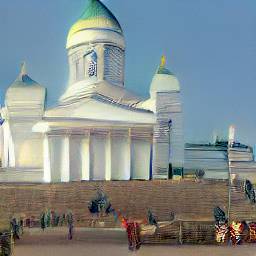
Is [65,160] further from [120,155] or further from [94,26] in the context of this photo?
[94,26]

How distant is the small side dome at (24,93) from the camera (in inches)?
243

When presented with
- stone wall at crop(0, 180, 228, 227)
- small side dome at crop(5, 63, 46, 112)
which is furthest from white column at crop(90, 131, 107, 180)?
small side dome at crop(5, 63, 46, 112)

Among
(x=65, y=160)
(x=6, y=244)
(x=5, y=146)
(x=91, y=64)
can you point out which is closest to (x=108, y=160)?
(x=65, y=160)

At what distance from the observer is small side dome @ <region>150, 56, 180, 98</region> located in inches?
242

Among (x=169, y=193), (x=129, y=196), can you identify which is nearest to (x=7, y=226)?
(x=129, y=196)

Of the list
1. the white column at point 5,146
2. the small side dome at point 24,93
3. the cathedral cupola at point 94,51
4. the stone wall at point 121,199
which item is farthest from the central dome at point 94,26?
the stone wall at point 121,199

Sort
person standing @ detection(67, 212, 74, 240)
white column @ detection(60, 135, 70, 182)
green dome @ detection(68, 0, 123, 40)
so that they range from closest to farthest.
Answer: person standing @ detection(67, 212, 74, 240) → white column @ detection(60, 135, 70, 182) → green dome @ detection(68, 0, 123, 40)

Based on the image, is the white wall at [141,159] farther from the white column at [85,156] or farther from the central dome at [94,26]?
the central dome at [94,26]

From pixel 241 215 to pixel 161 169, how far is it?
0.92 m

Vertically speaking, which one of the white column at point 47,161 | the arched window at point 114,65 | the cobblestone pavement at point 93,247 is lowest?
the cobblestone pavement at point 93,247

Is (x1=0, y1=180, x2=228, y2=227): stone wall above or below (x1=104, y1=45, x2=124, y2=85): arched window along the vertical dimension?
below

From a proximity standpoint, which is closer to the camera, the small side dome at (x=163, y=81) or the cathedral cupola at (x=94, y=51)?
the small side dome at (x=163, y=81)

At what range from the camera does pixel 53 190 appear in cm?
617

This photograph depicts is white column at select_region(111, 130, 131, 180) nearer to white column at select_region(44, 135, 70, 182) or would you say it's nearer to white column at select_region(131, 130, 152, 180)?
white column at select_region(131, 130, 152, 180)
